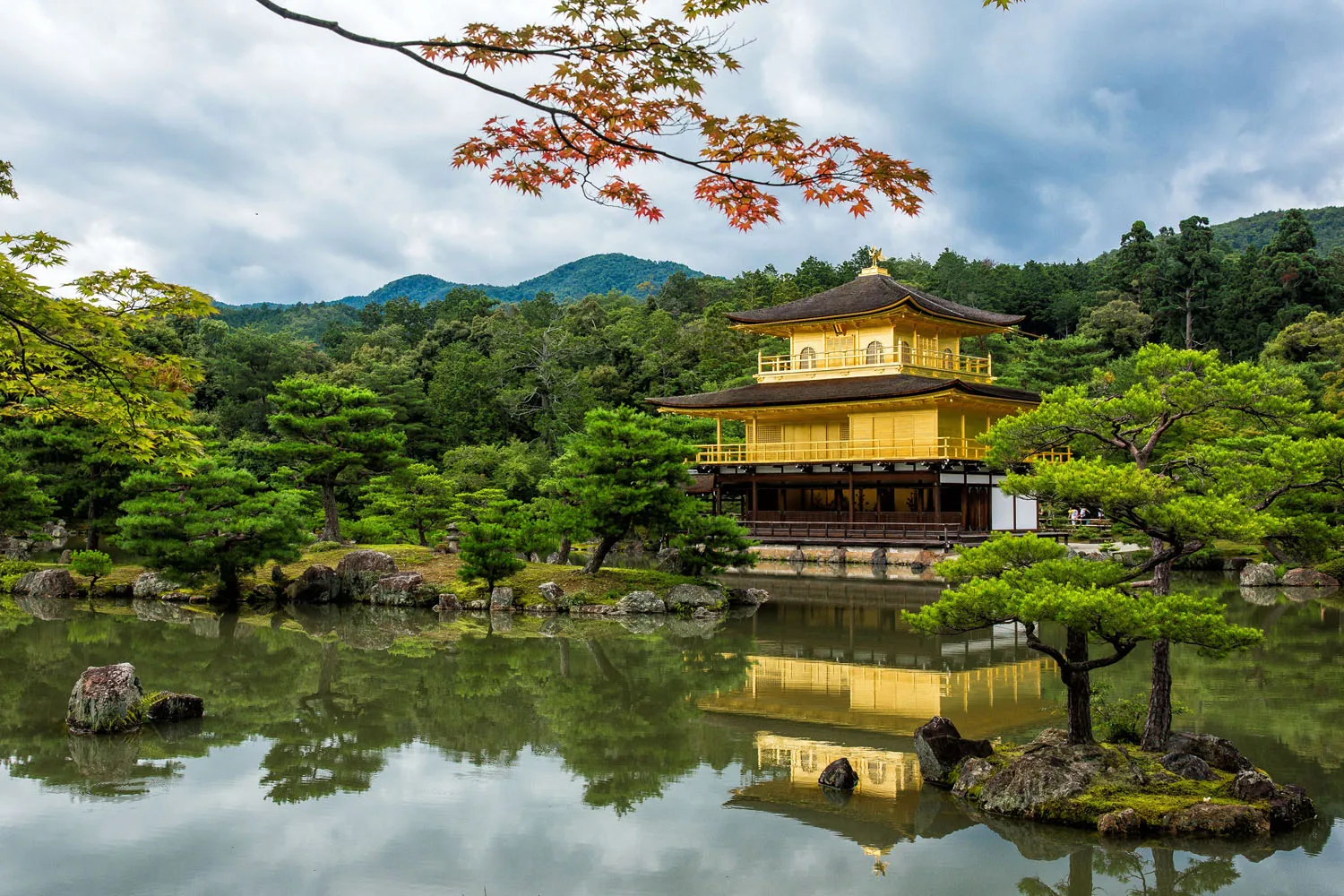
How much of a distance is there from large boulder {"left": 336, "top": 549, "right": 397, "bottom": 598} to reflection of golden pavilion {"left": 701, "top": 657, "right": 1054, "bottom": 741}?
8.79 meters

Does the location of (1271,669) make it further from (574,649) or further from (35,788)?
(35,788)

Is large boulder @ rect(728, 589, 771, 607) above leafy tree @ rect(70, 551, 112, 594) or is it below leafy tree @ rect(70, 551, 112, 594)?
below

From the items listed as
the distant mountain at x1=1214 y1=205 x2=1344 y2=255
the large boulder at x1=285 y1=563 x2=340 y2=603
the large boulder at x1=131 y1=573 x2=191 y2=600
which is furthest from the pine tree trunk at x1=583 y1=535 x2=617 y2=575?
the distant mountain at x1=1214 y1=205 x2=1344 y2=255

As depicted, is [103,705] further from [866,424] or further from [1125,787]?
[866,424]

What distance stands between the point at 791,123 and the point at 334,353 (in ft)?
159

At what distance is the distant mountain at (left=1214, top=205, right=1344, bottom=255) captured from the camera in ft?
251

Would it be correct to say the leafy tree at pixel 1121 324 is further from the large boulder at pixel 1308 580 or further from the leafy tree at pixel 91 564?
the leafy tree at pixel 91 564

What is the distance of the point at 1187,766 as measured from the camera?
6.98 metres

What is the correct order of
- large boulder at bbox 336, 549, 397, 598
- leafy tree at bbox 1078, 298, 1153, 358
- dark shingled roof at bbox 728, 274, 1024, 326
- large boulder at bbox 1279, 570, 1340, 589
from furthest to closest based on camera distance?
leafy tree at bbox 1078, 298, 1153, 358
dark shingled roof at bbox 728, 274, 1024, 326
large boulder at bbox 1279, 570, 1340, 589
large boulder at bbox 336, 549, 397, 598

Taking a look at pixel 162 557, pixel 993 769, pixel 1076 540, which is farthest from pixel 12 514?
pixel 1076 540

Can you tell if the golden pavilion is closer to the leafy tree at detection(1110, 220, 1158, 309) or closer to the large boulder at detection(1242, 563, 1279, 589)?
the large boulder at detection(1242, 563, 1279, 589)

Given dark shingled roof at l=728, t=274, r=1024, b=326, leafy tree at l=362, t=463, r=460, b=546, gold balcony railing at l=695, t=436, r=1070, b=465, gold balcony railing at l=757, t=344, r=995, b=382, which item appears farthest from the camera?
gold balcony railing at l=757, t=344, r=995, b=382

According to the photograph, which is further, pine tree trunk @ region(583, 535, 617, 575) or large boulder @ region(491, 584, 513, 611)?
pine tree trunk @ region(583, 535, 617, 575)

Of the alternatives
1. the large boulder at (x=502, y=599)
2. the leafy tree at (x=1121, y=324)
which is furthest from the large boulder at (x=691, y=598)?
the leafy tree at (x=1121, y=324)
